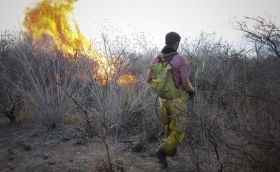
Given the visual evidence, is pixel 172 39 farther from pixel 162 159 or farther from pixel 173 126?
pixel 162 159

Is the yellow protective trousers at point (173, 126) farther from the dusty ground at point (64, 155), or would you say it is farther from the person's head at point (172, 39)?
the person's head at point (172, 39)

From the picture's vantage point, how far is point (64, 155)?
391cm

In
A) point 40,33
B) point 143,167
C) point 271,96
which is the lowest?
point 143,167

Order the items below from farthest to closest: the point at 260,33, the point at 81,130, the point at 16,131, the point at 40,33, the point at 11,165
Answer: the point at 40,33
the point at 16,131
the point at 81,130
the point at 11,165
the point at 260,33

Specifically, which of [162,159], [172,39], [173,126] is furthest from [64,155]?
[172,39]

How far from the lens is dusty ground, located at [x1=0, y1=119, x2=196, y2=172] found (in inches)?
130

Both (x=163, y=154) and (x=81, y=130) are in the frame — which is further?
(x=81, y=130)

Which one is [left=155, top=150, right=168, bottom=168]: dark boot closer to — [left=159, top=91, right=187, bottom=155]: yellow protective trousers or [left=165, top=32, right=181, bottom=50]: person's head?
[left=159, top=91, right=187, bottom=155]: yellow protective trousers

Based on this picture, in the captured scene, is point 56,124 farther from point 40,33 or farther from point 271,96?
point 40,33

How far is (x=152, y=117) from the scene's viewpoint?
493cm

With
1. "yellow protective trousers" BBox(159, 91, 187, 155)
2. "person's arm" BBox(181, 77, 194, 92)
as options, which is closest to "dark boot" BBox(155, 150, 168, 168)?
"yellow protective trousers" BBox(159, 91, 187, 155)

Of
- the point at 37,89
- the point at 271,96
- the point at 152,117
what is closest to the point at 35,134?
the point at 37,89

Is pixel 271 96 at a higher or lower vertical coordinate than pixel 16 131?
higher

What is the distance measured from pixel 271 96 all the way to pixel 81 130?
12.1ft
